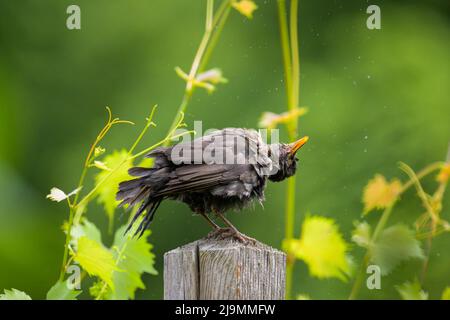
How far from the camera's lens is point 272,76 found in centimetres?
577

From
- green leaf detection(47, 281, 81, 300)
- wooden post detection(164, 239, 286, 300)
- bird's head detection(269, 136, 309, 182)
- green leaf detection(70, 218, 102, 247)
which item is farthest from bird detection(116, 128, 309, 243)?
wooden post detection(164, 239, 286, 300)

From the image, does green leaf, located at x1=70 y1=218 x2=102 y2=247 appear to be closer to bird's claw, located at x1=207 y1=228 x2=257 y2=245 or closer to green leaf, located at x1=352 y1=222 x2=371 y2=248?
bird's claw, located at x1=207 y1=228 x2=257 y2=245

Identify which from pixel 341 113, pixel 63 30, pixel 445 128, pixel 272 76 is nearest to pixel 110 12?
pixel 63 30

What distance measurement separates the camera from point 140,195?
323cm

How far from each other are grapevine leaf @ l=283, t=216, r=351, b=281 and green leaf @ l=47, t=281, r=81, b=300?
2.69ft

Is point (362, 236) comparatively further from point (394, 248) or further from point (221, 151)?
point (221, 151)

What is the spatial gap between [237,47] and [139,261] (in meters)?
2.88

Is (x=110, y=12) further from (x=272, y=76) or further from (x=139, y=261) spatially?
(x=139, y=261)

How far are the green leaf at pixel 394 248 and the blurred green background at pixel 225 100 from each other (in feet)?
5.56

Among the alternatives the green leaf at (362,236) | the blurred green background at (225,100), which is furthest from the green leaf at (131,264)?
the blurred green background at (225,100)

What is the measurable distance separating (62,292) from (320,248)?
3.21 ft

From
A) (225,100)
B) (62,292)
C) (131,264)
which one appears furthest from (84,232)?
(225,100)
